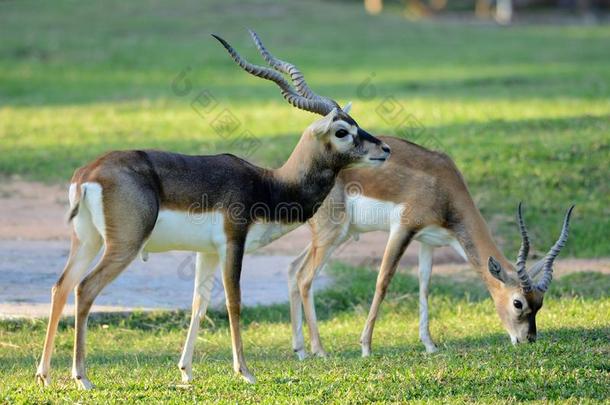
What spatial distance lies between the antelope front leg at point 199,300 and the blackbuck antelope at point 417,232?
46.9 inches

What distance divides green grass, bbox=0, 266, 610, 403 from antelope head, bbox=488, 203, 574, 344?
0.17m

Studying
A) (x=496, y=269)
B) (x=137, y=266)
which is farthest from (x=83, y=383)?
(x=137, y=266)

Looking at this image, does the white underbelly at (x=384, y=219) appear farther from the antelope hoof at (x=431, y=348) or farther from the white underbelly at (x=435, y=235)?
the antelope hoof at (x=431, y=348)

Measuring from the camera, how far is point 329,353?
26.9ft

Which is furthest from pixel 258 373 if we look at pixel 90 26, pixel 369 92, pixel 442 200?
pixel 90 26

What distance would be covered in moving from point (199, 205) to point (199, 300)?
0.66 meters

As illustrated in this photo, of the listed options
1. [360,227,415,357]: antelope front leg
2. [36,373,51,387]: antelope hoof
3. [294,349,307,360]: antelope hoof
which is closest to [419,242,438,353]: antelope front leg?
[360,227,415,357]: antelope front leg

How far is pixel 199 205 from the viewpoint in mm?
6762

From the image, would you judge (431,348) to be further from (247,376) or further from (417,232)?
(247,376)

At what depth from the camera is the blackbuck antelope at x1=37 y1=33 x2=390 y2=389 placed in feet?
21.1

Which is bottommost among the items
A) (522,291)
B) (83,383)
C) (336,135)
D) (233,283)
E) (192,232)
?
(522,291)

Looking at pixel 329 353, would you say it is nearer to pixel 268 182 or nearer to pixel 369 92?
pixel 268 182

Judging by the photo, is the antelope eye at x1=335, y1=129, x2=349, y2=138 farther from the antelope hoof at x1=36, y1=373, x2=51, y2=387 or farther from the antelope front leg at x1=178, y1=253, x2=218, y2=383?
the antelope hoof at x1=36, y1=373, x2=51, y2=387

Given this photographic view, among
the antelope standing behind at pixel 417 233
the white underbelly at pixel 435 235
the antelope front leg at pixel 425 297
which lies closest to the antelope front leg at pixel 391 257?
the antelope standing behind at pixel 417 233
